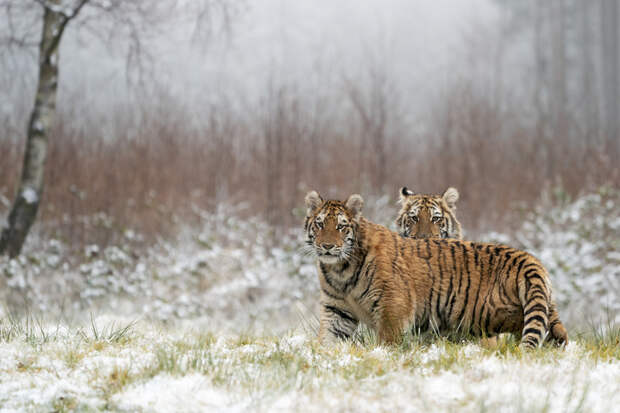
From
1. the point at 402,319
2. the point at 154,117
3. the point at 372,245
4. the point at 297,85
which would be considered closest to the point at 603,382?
the point at 402,319

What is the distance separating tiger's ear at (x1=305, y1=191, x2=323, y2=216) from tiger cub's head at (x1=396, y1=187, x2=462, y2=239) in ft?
2.80

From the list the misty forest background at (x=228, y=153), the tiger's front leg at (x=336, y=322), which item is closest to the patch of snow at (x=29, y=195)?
the misty forest background at (x=228, y=153)

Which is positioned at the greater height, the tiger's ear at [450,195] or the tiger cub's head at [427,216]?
the tiger's ear at [450,195]

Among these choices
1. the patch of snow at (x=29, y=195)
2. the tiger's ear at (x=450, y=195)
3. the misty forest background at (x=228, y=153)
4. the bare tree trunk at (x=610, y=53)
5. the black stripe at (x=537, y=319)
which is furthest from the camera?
the bare tree trunk at (x=610, y=53)

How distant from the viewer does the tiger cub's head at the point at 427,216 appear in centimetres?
437

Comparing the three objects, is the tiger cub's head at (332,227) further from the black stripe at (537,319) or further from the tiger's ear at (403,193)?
the black stripe at (537,319)

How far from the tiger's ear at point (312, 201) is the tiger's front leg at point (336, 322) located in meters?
0.62

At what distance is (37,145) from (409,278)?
18.3ft

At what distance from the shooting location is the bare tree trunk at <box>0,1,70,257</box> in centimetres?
744

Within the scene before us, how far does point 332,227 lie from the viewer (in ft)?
12.1

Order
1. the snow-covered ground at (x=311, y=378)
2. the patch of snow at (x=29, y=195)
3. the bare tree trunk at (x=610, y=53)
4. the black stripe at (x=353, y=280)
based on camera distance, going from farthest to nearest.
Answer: the bare tree trunk at (x=610, y=53) < the patch of snow at (x=29, y=195) < the black stripe at (x=353, y=280) < the snow-covered ground at (x=311, y=378)

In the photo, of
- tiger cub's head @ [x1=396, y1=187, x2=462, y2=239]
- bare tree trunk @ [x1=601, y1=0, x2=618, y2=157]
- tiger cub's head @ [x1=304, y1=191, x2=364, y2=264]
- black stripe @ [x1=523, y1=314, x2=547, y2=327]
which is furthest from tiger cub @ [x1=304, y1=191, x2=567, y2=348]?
bare tree trunk @ [x1=601, y1=0, x2=618, y2=157]

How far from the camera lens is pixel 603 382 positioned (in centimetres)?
302

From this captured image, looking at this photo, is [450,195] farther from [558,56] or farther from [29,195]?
[558,56]
